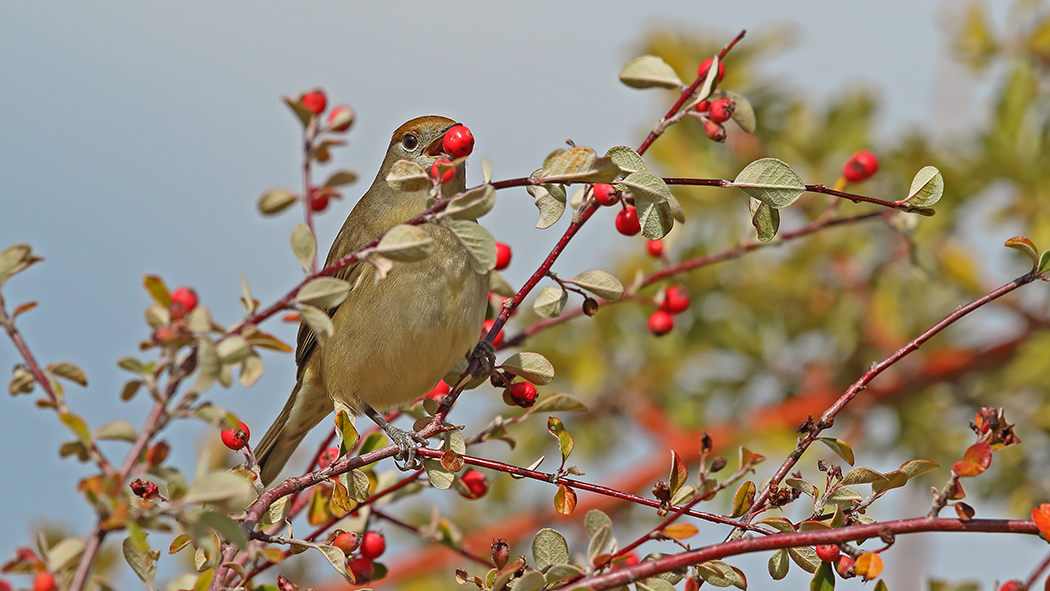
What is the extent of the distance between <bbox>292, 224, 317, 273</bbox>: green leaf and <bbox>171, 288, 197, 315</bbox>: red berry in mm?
212

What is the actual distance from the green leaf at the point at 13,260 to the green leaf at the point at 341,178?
4.12 ft

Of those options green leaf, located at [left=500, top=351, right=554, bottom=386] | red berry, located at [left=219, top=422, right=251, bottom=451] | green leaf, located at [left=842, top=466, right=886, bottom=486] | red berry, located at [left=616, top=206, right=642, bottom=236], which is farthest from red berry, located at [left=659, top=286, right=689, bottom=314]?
red berry, located at [left=219, top=422, right=251, bottom=451]

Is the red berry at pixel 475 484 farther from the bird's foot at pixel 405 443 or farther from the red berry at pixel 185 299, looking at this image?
the red berry at pixel 185 299

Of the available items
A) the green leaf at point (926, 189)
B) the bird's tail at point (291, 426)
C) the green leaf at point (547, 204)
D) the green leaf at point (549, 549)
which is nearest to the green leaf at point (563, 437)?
the green leaf at point (549, 549)

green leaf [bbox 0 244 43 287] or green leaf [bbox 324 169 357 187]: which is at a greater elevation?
green leaf [bbox 324 169 357 187]

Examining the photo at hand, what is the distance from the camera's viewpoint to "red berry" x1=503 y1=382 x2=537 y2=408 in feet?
8.20

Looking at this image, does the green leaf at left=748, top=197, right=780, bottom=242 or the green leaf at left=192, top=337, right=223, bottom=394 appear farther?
the green leaf at left=748, top=197, right=780, bottom=242

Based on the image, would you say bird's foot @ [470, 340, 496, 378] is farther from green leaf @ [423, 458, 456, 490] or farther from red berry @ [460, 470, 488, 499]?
green leaf @ [423, 458, 456, 490]

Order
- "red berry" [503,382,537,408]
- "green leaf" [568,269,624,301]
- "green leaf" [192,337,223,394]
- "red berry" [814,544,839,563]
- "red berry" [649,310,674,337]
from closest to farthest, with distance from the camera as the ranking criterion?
1. "green leaf" [192,337,223,394]
2. "red berry" [814,544,839,563]
3. "green leaf" [568,269,624,301]
4. "red berry" [503,382,537,408]
5. "red berry" [649,310,674,337]

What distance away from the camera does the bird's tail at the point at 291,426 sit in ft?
12.6

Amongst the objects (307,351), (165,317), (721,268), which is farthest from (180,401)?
(721,268)

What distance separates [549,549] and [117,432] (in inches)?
34.6

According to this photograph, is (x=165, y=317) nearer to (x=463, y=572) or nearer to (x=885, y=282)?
(x=463, y=572)

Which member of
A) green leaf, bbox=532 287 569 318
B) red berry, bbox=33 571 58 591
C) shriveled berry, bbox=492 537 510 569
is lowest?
red berry, bbox=33 571 58 591
